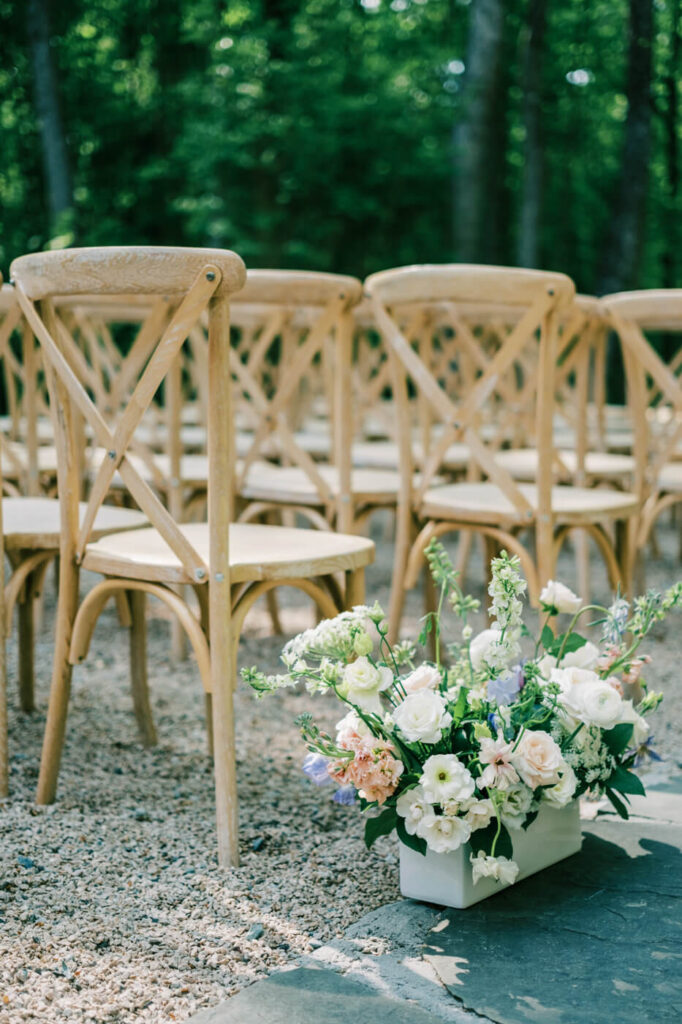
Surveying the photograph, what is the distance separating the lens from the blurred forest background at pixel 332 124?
1021 centimetres

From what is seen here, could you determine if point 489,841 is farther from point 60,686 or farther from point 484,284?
point 484,284

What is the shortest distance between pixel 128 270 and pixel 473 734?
1.12m

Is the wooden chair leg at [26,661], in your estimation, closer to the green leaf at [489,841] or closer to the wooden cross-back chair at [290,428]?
the wooden cross-back chair at [290,428]

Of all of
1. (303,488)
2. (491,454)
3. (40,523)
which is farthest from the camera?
(303,488)

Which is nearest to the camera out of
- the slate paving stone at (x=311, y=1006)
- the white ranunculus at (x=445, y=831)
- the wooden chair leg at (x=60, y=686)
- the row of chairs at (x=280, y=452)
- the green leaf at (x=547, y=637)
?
the slate paving stone at (x=311, y=1006)

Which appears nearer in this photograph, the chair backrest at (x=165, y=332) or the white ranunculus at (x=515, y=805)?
the white ranunculus at (x=515, y=805)

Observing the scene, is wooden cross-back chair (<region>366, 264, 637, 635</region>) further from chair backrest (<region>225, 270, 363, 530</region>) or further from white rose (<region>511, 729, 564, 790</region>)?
white rose (<region>511, 729, 564, 790</region>)

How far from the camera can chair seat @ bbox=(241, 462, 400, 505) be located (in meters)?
3.51

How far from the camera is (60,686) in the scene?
254 cm

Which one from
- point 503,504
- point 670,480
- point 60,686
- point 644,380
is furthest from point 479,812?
point 644,380

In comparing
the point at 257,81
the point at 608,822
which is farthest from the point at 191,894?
the point at 257,81

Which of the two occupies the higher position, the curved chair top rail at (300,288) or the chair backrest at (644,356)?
the curved chair top rail at (300,288)

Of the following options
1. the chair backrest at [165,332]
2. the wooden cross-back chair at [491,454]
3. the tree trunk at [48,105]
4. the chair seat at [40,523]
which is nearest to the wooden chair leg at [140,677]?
the chair seat at [40,523]

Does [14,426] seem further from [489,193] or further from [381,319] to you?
[489,193]
